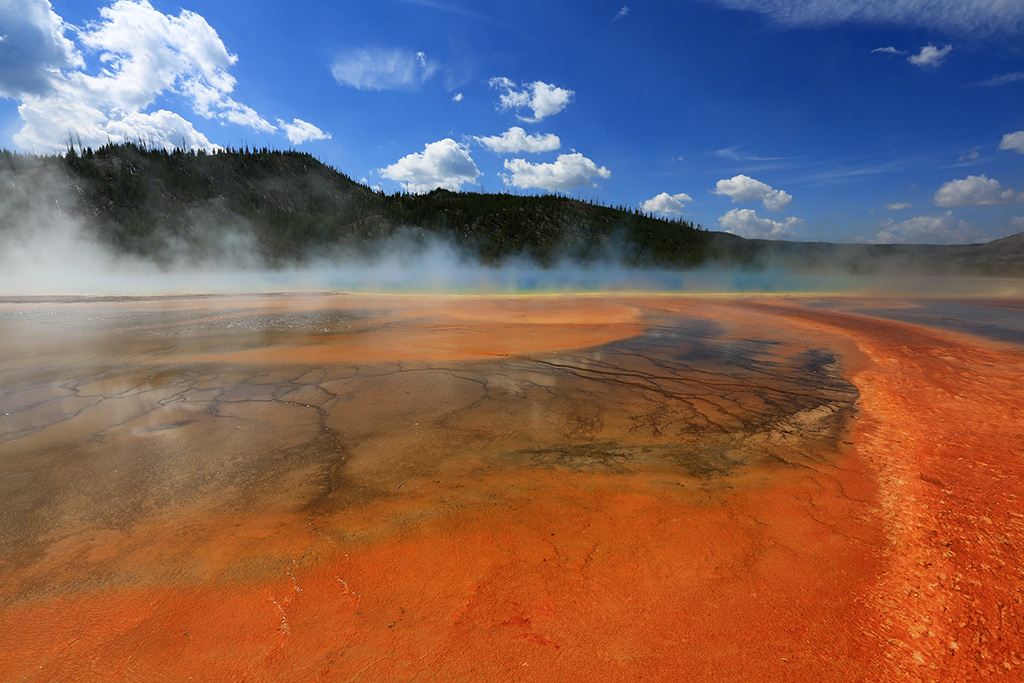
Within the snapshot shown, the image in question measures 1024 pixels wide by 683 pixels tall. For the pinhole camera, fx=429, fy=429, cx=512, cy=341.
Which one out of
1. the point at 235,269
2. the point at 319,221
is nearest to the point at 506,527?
the point at 235,269

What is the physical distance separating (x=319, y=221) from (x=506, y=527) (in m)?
74.5

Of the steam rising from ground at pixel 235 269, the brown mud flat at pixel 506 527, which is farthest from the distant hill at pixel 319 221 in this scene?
the brown mud flat at pixel 506 527

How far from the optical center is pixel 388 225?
71.6m

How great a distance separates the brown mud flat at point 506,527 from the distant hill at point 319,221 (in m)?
54.5

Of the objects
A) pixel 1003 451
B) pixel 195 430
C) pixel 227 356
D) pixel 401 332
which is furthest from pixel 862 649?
pixel 401 332

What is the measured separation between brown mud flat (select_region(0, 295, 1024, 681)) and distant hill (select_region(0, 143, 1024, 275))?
179ft

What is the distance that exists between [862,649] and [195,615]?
326cm

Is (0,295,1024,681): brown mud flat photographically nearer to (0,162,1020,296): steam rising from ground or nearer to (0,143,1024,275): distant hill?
(0,162,1020,296): steam rising from ground

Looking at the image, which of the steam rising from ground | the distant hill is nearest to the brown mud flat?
the steam rising from ground

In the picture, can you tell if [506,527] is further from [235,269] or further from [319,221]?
[319,221]

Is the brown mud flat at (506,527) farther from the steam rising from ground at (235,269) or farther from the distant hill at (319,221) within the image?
the distant hill at (319,221)

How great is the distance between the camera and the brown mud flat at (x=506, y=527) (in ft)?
6.57

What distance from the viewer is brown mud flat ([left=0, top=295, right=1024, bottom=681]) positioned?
2004 mm

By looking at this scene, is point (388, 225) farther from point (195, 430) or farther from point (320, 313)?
point (195, 430)
